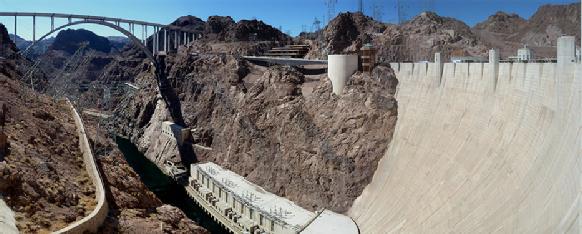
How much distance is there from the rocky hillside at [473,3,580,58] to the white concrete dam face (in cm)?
2753

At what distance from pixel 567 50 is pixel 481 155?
9470 mm

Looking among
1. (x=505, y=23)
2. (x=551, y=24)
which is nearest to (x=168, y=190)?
(x=551, y=24)

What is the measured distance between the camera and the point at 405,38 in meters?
67.2

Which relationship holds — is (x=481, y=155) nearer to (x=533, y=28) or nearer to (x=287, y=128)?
(x=287, y=128)

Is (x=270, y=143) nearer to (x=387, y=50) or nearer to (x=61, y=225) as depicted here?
(x=387, y=50)

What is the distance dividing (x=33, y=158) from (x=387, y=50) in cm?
5103

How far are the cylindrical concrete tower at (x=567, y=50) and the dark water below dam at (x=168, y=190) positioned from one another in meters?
36.3

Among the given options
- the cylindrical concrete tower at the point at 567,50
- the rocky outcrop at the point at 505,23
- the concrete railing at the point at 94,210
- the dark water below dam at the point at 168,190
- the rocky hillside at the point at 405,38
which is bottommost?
the dark water below dam at the point at 168,190

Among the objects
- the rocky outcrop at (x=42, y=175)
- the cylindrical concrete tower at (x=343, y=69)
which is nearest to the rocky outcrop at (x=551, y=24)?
the cylindrical concrete tower at (x=343, y=69)

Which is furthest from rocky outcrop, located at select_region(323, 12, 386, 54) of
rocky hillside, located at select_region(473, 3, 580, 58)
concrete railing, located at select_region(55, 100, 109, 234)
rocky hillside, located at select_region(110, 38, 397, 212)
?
concrete railing, located at select_region(55, 100, 109, 234)

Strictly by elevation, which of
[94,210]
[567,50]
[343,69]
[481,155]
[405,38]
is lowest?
[94,210]

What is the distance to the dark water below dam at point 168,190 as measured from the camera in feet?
177

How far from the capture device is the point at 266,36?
104688mm

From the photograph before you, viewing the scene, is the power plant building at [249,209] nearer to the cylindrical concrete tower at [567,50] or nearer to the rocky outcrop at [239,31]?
the cylindrical concrete tower at [567,50]
